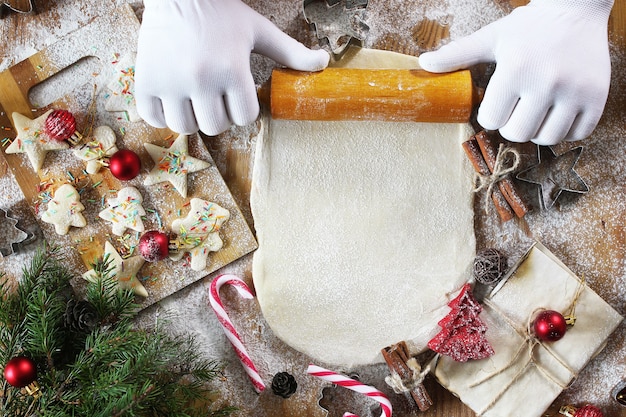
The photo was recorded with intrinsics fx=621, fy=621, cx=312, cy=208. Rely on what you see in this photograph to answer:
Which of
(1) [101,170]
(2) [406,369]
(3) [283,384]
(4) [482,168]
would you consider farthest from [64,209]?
(4) [482,168]

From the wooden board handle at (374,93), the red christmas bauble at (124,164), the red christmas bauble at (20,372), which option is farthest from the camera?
the red christmas bauble at (124,164)

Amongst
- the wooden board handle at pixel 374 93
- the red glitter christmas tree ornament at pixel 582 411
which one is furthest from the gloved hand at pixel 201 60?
the red glitter christmas tree ornament at pixel 582 411

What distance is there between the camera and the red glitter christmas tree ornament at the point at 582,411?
1541 mm

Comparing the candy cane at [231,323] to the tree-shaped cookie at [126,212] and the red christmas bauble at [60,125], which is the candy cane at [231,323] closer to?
the tree-shaped cookie at [126,212]

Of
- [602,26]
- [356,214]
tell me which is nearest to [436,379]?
[356,214]

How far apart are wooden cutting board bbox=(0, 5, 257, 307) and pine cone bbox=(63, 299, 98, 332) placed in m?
0.14

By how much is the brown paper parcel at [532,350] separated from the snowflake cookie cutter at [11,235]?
43.0 inches

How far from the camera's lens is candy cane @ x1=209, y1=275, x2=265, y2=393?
5.09ft

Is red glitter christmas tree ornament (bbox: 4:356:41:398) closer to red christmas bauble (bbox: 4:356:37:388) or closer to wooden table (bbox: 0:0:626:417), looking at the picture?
red christmas bauble (bbox: 4:356:37:388)

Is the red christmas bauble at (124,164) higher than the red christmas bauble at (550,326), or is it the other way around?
the red christmas bauble at (124,164)

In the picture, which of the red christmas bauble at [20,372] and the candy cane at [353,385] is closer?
the red christmas bauble at [20,372]

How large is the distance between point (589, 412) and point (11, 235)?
1.53 m

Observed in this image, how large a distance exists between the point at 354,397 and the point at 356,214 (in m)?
Result: 0.48

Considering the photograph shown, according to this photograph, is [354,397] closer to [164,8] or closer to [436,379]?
[436,379]
